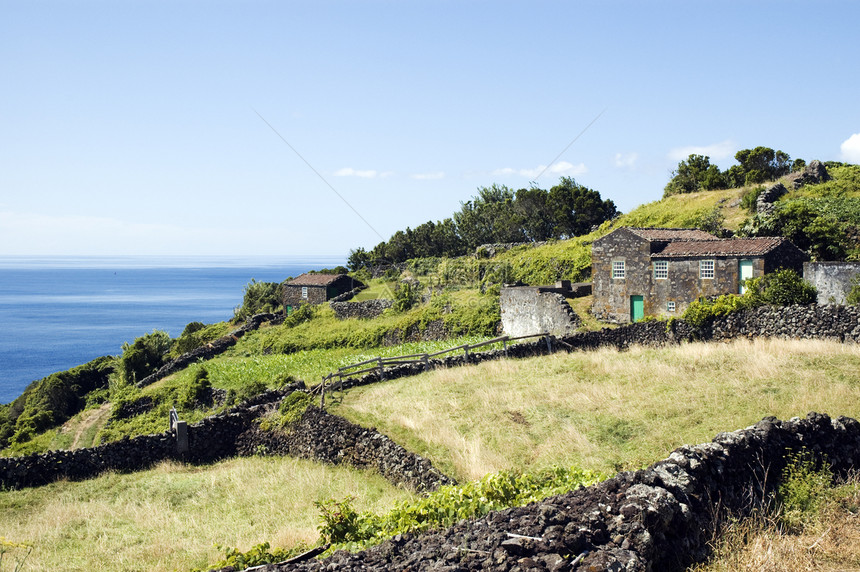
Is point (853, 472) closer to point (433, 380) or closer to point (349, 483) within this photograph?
point (349, 483)

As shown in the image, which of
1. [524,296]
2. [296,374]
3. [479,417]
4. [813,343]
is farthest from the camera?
[524,296]

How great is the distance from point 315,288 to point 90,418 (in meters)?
26.2

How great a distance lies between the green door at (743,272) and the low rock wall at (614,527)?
24295mm

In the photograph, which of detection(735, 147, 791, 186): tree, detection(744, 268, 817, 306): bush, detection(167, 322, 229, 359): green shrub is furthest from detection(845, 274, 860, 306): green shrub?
detection(167, 322, 229, 359): green shrub

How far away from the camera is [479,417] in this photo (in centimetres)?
1794

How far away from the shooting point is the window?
33062 mm

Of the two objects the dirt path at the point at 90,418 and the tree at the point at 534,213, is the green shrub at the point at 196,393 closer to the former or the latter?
the dirt path at the point at 90,418

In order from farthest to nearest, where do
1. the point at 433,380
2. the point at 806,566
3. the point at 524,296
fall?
the point at 524,296 → the point at 433,380 → the point at 806,566

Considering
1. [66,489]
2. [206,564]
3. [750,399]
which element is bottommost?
[66,489]

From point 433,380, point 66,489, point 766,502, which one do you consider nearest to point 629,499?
point 766,502

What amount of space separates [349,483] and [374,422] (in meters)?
2.90

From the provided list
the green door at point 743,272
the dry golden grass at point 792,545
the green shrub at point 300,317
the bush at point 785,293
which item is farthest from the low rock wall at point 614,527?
the green shrub at point 300,317

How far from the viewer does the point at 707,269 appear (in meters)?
33.2

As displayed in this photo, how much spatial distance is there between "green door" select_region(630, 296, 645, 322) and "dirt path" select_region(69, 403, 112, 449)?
33.0m
